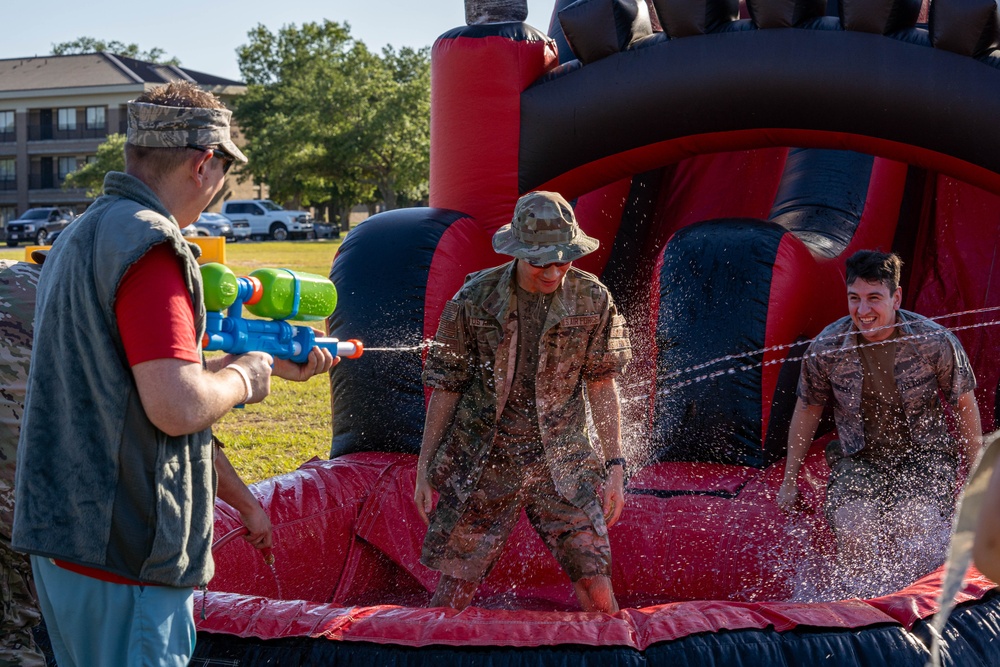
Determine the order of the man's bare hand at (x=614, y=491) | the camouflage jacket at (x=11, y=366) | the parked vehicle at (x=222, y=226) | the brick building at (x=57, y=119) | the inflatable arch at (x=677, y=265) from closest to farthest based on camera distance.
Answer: the camouflage jacket at (x=11, y=366) → the man's bare hand at (x=614, y=491) → the inflatable arch at (x=677, y=265) → the parked vehicle at (x=222, y=226) → the brick building at (x=57, y=119)

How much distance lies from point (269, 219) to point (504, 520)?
30572 mm

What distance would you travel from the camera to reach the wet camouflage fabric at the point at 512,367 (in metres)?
3.30

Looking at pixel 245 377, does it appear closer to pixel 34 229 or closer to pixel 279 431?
pixel 279 431

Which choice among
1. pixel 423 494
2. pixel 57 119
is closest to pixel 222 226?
pixel 57 119

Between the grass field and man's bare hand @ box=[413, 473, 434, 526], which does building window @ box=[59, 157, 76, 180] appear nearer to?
the grass field

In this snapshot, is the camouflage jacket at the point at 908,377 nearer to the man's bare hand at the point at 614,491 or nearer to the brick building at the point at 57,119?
the man's bare hand at the point at 614,491

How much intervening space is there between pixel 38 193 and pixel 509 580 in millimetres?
46753

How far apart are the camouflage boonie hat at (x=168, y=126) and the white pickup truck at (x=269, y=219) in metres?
31.4

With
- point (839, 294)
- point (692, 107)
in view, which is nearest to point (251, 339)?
point (692, 107)

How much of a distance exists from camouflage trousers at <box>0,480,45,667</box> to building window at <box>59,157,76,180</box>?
46764 millimetres

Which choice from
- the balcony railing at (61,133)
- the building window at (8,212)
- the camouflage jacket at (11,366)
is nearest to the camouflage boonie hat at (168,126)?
the camouflage jacket at (11,366)

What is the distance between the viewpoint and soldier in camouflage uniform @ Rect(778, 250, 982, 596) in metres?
4.00

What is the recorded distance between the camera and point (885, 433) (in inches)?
163

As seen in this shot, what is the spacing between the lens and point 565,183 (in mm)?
5328
